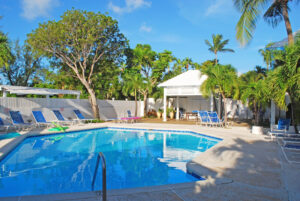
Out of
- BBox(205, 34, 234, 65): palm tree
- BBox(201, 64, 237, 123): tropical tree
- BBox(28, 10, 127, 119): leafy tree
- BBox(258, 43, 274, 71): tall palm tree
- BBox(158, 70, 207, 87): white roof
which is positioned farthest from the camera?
BBox(205, 34, 234, 65): palm tree

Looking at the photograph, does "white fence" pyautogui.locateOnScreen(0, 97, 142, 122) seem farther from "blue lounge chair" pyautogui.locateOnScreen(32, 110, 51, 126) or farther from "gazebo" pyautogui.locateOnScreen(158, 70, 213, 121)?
"gazebo" pyautogui.locateOnScreen(158, 70, 213, 121)

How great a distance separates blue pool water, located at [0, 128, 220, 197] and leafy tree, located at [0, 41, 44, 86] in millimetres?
22076

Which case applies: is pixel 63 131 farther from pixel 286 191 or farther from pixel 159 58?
pixel 159 58

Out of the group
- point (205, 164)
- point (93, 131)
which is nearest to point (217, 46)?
point (93, 131)

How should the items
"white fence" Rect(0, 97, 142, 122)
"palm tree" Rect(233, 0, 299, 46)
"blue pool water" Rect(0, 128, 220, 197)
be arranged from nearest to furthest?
"blue pool water" Rect(0, 128, 220, 197) < "palm tree" Rect(233, 0, 299, 46) < "white fence" Rect(0, 97, 142, 122)

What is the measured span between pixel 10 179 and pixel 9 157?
223cm

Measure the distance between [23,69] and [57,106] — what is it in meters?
17.7

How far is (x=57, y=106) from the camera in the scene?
16.2 meters

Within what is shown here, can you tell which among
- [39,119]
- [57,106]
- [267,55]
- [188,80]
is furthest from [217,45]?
[39,119]

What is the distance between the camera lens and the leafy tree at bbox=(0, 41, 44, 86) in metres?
29.4

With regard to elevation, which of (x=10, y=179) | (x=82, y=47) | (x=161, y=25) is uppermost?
(x=161, y=25)

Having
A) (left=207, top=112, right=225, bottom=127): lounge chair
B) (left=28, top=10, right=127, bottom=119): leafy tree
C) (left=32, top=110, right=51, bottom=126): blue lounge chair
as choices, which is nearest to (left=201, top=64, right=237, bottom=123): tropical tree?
(left=207, top=112, right=225, bottom=127): lounge chair

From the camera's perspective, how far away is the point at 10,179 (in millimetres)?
5566

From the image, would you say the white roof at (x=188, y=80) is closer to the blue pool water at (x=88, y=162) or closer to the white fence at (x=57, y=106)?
the white fence at (x=57, y=106)
